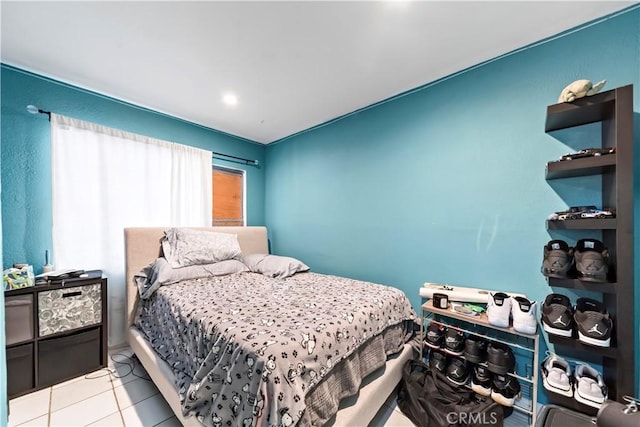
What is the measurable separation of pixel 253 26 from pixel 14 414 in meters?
2.98

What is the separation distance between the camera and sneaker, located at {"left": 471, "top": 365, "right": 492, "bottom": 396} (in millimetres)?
1678

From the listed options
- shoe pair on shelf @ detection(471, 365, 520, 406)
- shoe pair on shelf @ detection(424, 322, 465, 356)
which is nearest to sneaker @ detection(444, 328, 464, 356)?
shoe pair on shelf @ detection(424, 322, 465, 356)

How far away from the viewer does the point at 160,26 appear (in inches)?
63.1

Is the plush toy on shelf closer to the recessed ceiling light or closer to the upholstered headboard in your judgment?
the recessed ceiling light

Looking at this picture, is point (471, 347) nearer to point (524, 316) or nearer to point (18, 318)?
point (524, 316)

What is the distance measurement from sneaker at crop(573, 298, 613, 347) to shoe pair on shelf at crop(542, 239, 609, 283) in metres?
0.19

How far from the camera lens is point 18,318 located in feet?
5.96

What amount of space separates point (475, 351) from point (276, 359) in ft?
4.77

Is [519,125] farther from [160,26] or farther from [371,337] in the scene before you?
[160,26]

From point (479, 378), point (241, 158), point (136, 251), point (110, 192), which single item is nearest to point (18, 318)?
point (136, 251)

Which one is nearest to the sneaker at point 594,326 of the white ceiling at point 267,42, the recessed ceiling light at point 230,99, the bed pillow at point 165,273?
the white ceiling at point 267,42

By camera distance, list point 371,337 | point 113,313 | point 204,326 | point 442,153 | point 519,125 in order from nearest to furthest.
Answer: point 204,326 < point 371,337 < point 519,125 < point 442,153 < point 113,313

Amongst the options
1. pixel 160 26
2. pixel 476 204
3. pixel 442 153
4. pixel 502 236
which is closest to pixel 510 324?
pixel 502 236

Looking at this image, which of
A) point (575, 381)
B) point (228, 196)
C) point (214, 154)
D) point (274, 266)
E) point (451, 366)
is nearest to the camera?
point (575, 381)
